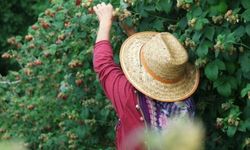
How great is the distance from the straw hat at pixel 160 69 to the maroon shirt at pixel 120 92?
0.05 m

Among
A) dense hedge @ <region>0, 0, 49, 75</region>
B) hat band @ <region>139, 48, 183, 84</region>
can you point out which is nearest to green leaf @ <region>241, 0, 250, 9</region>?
hat band @ <region>139, 48, 183, 84</region>

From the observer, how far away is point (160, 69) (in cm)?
237

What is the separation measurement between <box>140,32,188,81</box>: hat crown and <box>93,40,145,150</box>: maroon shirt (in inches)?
4.8

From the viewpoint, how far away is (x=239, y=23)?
2559 mm

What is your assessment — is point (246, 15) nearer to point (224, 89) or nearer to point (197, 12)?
point (197, 12)

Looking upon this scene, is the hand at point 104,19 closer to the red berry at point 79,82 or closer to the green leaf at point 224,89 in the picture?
the green leaf at point 224,89

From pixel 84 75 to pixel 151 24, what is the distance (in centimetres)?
72

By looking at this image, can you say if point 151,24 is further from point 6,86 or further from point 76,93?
point 6,86

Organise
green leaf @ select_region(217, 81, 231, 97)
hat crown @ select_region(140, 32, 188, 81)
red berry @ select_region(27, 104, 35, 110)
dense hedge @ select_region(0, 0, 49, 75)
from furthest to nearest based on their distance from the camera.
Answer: dense hedge @ select_region(0, 0, 49, 75) < red berry @ select_region(27, 104, 35, 110) < green leaf @ select_region(217, 81, 231, 97) < hat crown @ select_region(140, 32, 188, 81)

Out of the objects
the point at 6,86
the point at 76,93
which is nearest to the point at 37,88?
the point at 6,86

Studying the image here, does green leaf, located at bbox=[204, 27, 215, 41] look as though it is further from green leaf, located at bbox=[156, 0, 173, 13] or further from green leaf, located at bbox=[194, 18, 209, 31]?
green leaf, located at bbox=[156, 0, 173, 13]

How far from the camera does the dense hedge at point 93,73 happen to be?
8.35 feet

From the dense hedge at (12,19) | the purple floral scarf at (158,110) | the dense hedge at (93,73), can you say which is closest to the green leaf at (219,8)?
the dense hedge at (93,73)

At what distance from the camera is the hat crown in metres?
2.36
